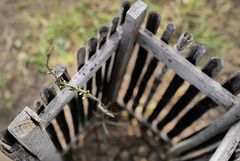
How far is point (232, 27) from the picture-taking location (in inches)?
120

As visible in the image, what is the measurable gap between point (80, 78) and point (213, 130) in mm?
1051

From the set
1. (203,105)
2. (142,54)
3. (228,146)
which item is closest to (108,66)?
(142,54)

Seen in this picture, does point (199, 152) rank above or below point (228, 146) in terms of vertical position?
below

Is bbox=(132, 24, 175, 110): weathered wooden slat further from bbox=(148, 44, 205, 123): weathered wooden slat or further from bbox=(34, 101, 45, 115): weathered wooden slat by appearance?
bbox=(34, 101, 45, 115): weathered wooden slat

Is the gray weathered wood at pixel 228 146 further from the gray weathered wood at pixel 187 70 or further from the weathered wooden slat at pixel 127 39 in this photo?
the weathered wooden slat at pixel 127 39

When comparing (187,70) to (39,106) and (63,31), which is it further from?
(63,31)

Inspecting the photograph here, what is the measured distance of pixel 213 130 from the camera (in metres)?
1.66

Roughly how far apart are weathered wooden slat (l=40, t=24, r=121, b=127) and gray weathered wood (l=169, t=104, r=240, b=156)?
893 mm

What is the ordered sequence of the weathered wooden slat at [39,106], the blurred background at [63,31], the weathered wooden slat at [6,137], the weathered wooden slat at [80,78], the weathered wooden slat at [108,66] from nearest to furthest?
the weathered wooden slat at [6,137] < the weathered wooden slat at [39,106] < the weathered wooden slat at [80,78] < the weathered wooden slat at [108,66] < the blurred background at [63,31]

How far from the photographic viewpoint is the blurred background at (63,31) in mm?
2719

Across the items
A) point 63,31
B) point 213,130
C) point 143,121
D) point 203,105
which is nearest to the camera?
point 213,130

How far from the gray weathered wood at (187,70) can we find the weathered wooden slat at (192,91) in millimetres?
49

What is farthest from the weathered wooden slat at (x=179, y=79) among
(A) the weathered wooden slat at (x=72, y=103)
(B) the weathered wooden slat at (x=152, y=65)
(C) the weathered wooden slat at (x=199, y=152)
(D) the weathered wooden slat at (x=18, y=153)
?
(D) the weathered wooden slat at (x=18, y=153)

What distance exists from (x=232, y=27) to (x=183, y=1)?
0.77 meters
